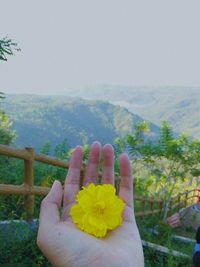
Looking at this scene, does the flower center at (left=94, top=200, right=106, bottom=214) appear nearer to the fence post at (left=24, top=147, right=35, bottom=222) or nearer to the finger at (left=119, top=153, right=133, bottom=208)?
the finger at (left=119, top=153, right=133, bottom=208)

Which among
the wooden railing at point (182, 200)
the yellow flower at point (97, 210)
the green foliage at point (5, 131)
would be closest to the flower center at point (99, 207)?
the yellow flower at point (97, 210)

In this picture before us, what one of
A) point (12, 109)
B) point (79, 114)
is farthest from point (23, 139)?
point (79, 114)

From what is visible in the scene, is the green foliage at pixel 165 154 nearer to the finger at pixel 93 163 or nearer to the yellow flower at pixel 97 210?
the finger at pixel 93 163

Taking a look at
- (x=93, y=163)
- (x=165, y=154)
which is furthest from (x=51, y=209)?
(x=165, y=154)

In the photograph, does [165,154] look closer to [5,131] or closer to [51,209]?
[5,131]

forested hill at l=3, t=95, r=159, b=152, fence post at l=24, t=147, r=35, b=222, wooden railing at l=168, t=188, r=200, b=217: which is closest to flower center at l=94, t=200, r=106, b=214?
fence post at l=24, t=147, r=35, b=222

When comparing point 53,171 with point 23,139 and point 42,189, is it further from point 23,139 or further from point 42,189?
point 23,139

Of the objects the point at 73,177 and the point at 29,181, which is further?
the point at 29,181
